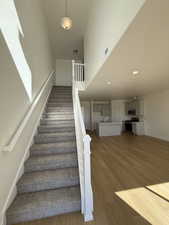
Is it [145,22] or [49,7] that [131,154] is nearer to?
[145,22]

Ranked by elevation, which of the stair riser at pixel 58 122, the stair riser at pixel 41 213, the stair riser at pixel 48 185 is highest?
the stair riser at pixel 58 122

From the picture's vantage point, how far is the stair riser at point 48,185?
1.87 meters

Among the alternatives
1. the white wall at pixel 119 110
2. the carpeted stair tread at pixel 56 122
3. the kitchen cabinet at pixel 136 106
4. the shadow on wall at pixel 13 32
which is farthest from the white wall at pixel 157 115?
the shadow on wall at pixel 13 32

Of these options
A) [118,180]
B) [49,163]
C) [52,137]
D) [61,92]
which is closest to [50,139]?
[52,137]

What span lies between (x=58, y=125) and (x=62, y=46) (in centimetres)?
479

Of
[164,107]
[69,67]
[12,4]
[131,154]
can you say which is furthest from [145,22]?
[69,67]

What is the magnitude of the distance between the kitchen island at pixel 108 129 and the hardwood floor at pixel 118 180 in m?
3.02

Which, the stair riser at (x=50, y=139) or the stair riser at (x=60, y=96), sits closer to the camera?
the stair riser at (x=50, y=139)

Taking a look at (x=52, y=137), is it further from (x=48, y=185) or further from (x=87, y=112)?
(x=87, y=112)

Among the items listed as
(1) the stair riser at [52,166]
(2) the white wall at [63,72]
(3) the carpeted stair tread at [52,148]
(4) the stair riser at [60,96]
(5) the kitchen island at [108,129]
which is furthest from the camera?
(2) the white wall at [63,72]

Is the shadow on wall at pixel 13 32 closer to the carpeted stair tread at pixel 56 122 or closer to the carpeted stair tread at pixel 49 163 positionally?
the carpeted stair tread at pixel 49 163

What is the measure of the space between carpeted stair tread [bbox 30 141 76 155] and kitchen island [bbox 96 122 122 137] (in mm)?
4483

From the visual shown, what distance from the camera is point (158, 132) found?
20.4ft

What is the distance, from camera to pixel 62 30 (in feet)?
17.2
